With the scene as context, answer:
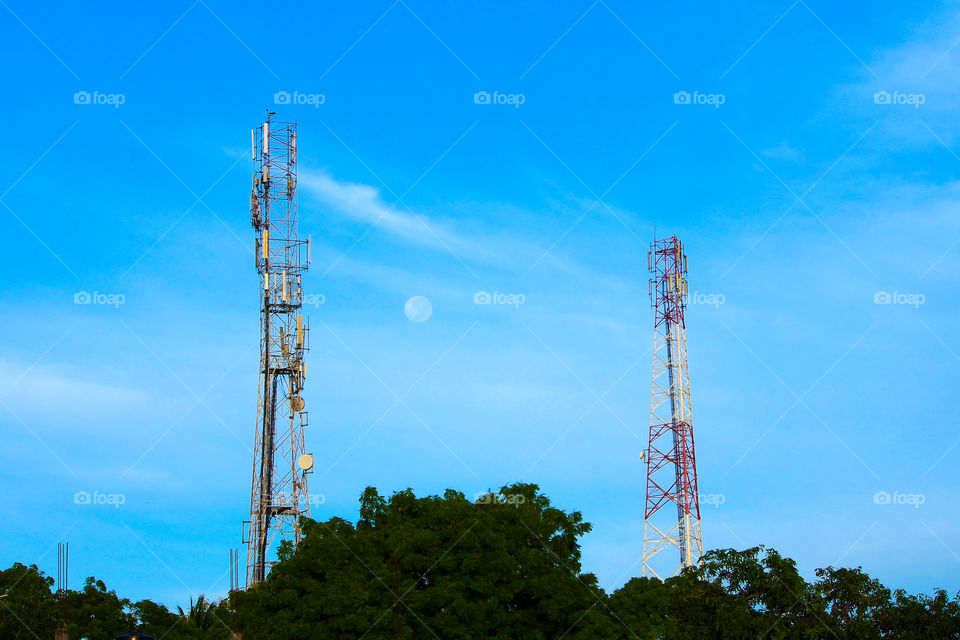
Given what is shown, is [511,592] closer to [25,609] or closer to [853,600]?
[853,600]

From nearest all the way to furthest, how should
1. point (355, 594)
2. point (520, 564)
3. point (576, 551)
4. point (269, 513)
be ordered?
point (355, 594)
point (520, 564)
point (576, 551)
point (269, 513)

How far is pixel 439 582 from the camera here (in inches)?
1505

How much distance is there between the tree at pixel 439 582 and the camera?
37312 mm

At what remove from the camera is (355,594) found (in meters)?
37.1

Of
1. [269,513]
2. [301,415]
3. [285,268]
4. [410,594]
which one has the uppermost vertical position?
[285,268]

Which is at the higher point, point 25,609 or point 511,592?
point 25,609

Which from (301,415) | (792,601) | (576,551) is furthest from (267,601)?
(301,415)

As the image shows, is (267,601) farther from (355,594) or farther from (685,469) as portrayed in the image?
(685,469)

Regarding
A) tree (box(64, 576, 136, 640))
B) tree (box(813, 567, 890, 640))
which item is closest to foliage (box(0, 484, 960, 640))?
tree (box(813, 567, 890, 640))

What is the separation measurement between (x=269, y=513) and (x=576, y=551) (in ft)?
74.6

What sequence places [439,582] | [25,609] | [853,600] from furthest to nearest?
[25,609] → [439,582] → [853,600]

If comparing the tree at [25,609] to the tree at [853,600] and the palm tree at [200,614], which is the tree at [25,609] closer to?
the palm tree at [200,614]

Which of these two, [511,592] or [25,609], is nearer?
[511,592]
